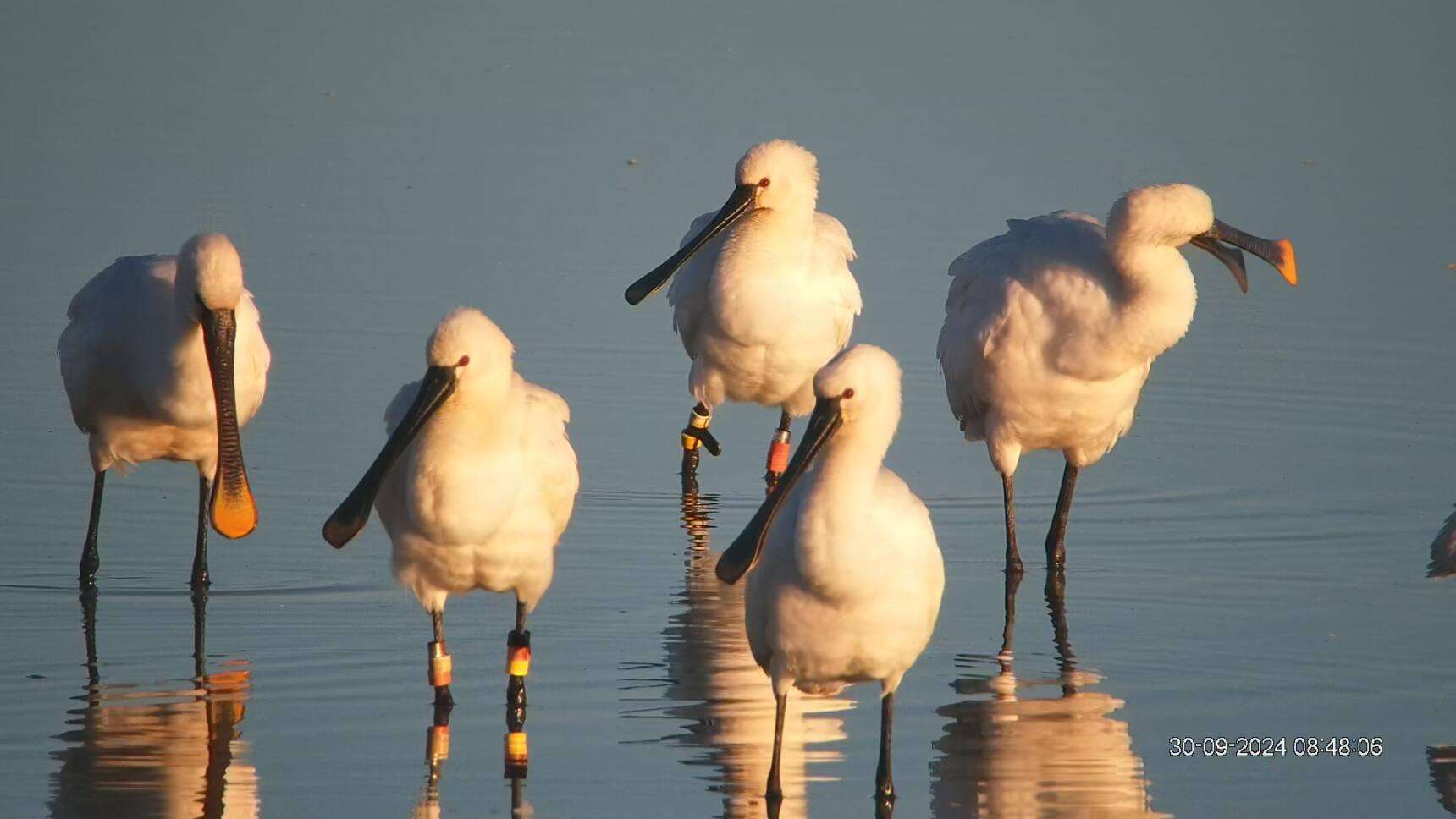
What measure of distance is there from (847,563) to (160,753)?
2271 mm

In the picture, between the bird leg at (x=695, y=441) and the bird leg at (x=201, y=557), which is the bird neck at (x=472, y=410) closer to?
the bird leg at (x=201, y=557)

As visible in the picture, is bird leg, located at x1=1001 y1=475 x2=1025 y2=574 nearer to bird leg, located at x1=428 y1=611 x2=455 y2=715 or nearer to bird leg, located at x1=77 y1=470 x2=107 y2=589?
bird leg, located at x1=428 y1=611 x2=455 y2=715

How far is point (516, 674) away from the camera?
845 centimetres

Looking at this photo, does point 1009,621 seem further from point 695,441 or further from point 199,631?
point 199,631

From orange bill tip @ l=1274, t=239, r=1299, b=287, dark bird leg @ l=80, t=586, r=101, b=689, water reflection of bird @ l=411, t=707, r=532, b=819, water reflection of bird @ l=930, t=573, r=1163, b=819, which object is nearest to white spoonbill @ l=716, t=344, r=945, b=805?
water reflection of bird @ l=930, t=573, r=1163, b=819

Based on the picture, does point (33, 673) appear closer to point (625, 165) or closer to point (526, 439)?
point (526, 439)

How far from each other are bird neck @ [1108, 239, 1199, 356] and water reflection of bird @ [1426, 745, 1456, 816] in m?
2.69

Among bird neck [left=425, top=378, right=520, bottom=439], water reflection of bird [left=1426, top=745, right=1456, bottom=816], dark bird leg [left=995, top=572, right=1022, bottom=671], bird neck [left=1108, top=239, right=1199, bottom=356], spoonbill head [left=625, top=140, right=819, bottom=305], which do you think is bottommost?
water reflection of bird [left=1426, top=745, right=1456, bottom=816]

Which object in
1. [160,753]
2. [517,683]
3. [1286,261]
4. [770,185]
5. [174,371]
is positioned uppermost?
[770,185]

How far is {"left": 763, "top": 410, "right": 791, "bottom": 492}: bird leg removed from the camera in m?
12.2

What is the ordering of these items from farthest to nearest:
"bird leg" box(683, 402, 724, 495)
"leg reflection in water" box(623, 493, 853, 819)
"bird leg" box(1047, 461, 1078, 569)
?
"bird leg" box(683, 402, 724, 495), "bird leg" box(1047, 461, 1078, 569), "leg reflection in water" box(623, 493, 853, 819)

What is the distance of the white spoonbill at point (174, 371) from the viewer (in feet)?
32.0

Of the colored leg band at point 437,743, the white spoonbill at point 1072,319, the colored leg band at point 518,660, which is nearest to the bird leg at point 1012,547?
the white spoonbill at point 1072,319

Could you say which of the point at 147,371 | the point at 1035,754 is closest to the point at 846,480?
the point at 1035,754
